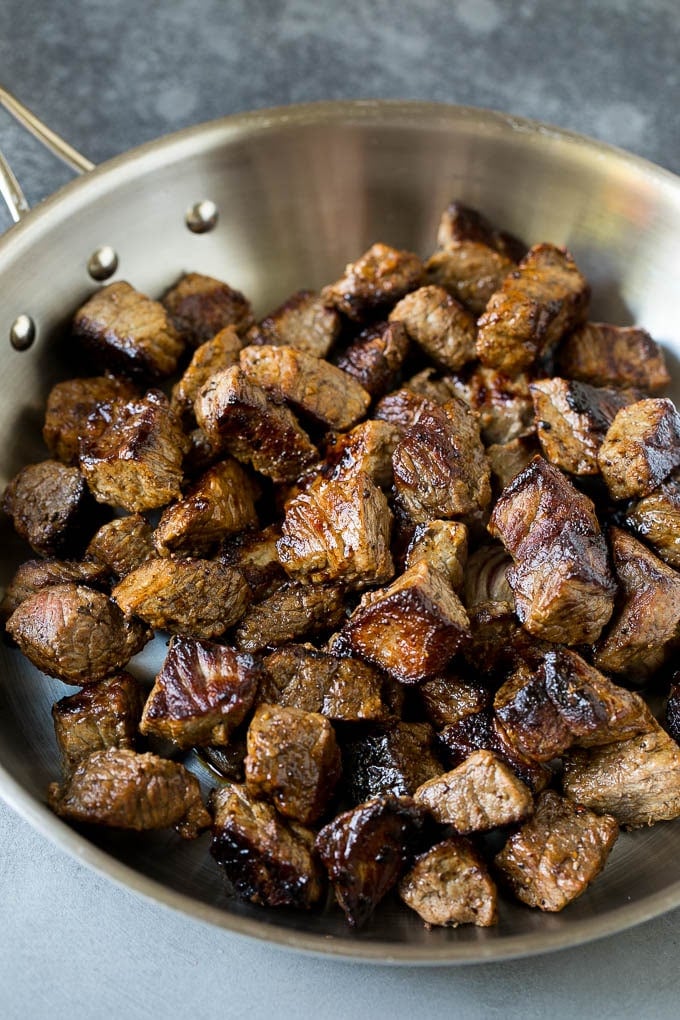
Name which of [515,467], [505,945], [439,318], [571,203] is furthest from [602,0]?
[505,945]

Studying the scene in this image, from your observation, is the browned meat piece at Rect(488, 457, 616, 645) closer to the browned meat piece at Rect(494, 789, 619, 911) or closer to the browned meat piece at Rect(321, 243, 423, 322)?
the browned meat piece at Rect(494, 789, 619, 911)

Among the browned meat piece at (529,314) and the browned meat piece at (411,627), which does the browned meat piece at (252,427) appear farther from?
the browned meat piece at (529,314)

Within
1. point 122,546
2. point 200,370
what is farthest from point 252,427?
point 122,546

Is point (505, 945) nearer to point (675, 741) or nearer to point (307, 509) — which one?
point (675, 741)

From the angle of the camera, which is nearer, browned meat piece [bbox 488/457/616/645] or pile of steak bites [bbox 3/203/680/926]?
pile of steak bites [bbox 3/203/680/926]

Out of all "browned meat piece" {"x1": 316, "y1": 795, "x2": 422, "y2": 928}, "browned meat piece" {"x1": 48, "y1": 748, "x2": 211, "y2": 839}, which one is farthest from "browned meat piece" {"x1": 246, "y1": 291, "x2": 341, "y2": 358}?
"browned meat piece" {"x1": 316, "y1": 795, "x2": 422, "y2": 928}

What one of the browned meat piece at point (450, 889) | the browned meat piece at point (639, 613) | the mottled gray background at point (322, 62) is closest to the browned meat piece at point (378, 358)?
the browned meat piece at point (639, 613)
